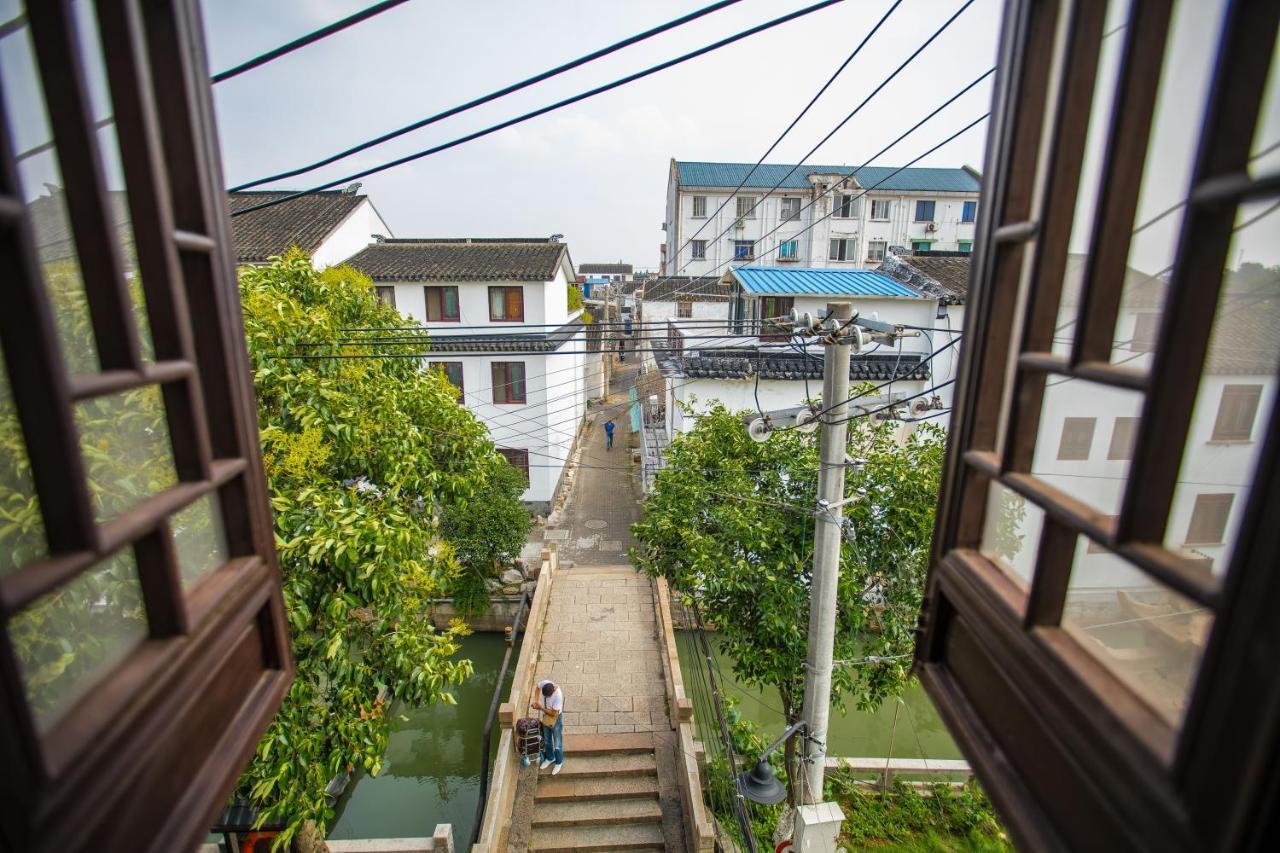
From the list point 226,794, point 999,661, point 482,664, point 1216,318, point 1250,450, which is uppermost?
point 1216,318

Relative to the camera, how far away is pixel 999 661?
140 cm

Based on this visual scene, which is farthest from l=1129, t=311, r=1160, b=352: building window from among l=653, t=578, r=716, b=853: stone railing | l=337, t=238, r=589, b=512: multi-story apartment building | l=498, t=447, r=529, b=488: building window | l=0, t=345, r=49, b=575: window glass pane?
l=498, t=447, r=529, b=488: building window

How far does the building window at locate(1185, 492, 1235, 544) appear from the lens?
1.08 meters

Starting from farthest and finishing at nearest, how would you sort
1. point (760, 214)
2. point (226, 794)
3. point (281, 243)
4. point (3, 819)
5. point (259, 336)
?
point (760, 214)
point (281, 243)
point (259, 336)
point (226, 794)
point (3, 819)

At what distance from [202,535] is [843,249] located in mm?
26338

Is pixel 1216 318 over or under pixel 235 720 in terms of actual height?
over

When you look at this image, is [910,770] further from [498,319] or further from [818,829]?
[498,319]

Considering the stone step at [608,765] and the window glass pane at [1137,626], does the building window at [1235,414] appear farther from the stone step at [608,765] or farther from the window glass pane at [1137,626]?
the stone step at [608,765]

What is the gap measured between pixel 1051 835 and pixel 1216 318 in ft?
3.20

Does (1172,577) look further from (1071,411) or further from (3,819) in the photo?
(3,819)

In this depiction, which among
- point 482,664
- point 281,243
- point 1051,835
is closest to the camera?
point 1051,835

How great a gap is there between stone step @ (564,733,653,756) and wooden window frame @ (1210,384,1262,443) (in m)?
6.40

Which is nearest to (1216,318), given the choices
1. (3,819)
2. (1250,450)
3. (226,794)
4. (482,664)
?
(1250,450)

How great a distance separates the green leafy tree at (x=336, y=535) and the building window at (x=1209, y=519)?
3.83m
